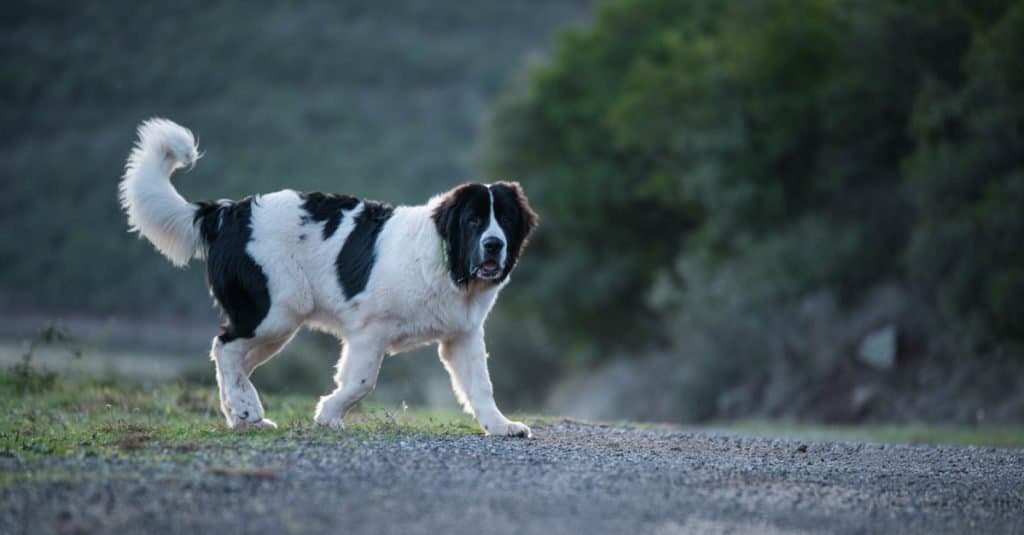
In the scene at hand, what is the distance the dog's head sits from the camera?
9047mm

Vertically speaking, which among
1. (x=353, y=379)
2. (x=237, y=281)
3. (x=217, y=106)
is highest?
(x=217, y=106)

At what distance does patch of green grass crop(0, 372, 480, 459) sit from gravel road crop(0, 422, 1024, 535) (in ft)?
1.35

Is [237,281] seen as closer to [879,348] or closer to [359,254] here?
[359,254]

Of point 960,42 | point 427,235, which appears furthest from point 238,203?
point 960,42

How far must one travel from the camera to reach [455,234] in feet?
30.1

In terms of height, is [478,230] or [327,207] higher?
[327,207]

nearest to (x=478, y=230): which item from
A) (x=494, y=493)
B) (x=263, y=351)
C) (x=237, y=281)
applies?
(x=237, y=281)

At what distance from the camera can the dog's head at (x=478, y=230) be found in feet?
29.7

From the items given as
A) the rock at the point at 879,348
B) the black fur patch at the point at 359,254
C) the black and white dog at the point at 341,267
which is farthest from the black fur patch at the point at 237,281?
the rock at the point at 879,348

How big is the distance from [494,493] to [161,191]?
438 cm

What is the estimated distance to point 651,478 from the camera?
295 inches

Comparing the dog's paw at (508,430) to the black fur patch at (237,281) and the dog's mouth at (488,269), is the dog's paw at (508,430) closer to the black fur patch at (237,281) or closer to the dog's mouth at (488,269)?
the dog's mouth at (488,269)

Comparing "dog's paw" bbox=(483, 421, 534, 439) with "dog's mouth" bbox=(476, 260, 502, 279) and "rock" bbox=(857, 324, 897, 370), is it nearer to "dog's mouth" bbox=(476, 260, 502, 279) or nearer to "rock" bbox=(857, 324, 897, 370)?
"dog's mouth" bbox=(476, 260, 502, 279)

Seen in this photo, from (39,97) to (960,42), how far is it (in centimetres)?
6155
